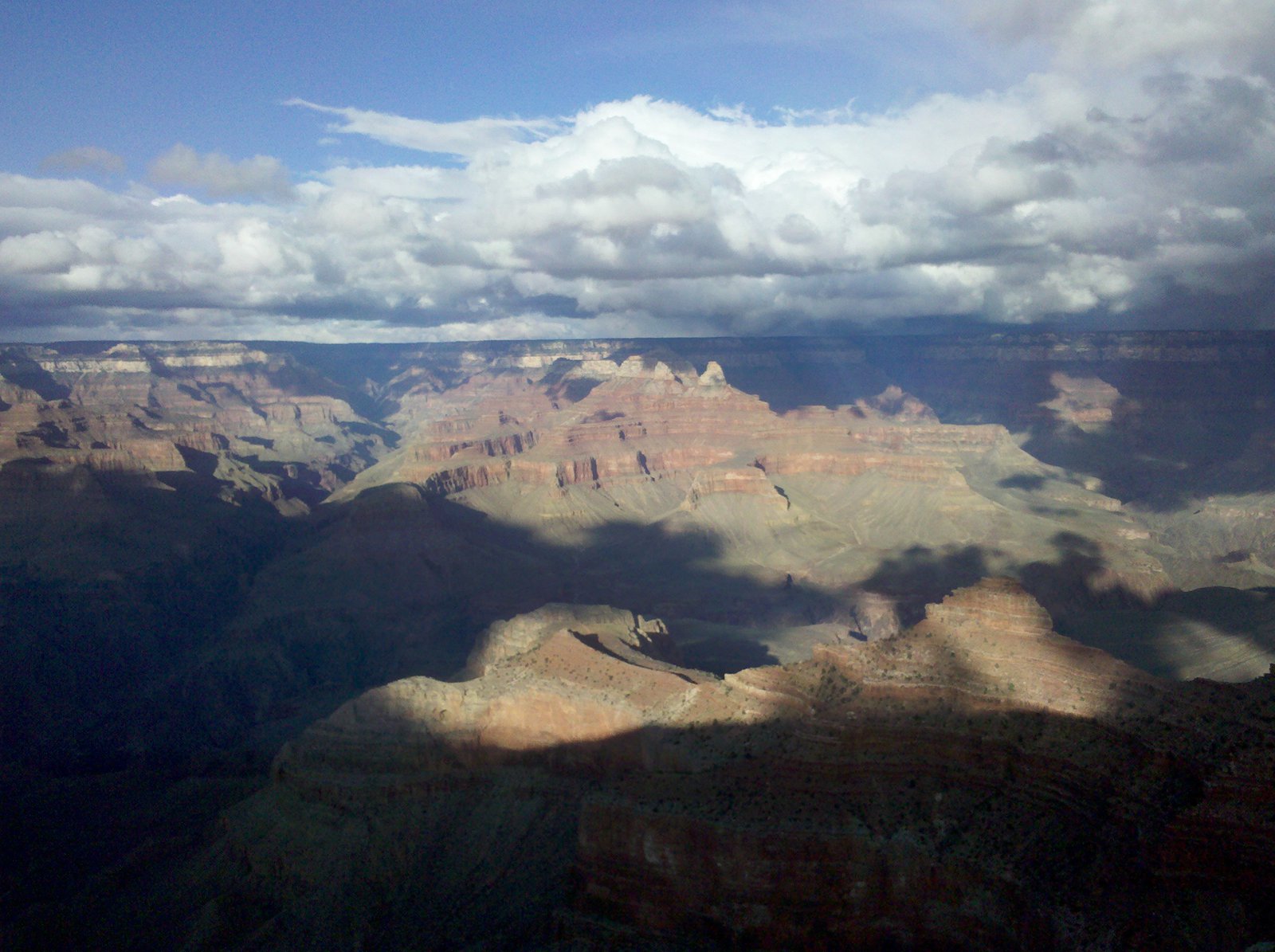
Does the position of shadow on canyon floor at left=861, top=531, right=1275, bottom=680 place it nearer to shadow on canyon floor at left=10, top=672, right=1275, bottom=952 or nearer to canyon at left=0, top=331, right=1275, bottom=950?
canyon at left=0, top=331, right=1275, bottom=950

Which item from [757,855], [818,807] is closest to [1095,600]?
[818,807]

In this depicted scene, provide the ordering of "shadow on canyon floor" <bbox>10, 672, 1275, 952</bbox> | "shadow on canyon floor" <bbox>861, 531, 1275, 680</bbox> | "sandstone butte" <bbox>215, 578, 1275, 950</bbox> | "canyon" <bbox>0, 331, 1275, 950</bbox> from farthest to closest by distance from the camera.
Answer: "shadow on canyon floor" <bbox>861, 531, 1275, 680</bbox> < "canyon" <bbox>0, 331, 1275, 950</bbox> < "shadow on canyon floor" <bbox>10, 672, 1275, 952</bbox> < "sandstone butte" <bbox>215, 578, 1275, 950</bbox>

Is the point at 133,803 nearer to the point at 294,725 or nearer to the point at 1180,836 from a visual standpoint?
the point at 294,725

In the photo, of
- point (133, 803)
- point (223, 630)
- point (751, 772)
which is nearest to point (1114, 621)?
point (751, 772)

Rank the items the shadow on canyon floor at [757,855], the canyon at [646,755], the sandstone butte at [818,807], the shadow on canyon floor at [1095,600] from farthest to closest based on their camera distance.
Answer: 1. the shadow on canyon floor at [1095,600]
2. the canyon at [646,755]
3. the shadow on canyon floor at [757,855]
4. the sandstone butte at [818,807]

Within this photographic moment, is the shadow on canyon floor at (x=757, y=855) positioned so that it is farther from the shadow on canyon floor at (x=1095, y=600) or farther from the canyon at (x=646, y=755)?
the shadow on canyon floor at (x=1095, y=600)

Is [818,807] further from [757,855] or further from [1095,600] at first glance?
[1095,600]

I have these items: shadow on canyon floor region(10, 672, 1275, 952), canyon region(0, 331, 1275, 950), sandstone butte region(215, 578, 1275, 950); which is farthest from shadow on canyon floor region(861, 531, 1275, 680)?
shadow on canyon floor region(10, 672, 1275, 952)

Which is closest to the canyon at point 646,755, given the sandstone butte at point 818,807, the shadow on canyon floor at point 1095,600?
the sandstone butte at point 818,807
